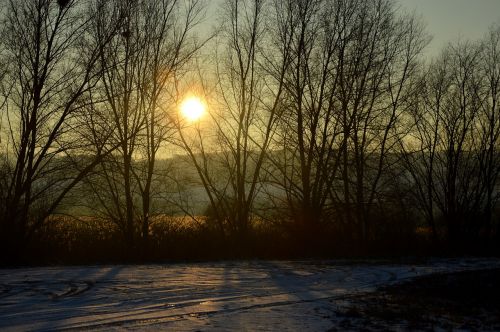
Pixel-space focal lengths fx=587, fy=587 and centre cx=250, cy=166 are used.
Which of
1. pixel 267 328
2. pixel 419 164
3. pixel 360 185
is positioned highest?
pixel 419 164

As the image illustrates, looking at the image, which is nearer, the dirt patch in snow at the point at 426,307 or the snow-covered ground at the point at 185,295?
the snow-covered ground at the point at 185,295

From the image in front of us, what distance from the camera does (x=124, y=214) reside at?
2727 centimetres

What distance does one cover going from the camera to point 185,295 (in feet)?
36.6

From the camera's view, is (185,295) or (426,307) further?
(185,295)

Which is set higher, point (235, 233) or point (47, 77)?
point (47, 77)

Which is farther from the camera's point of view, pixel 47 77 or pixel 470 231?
pixel 470 231

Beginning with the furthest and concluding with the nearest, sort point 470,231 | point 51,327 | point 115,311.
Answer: point 470,231, point 115,311, point 51,327

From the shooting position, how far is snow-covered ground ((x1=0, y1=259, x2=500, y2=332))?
835cm

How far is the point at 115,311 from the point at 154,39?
18.8 meters

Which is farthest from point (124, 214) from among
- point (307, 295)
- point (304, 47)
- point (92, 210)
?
point (307, 295)

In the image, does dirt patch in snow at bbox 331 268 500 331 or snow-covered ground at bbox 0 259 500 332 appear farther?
dirt patch in snow at bbox 331 268 500 331

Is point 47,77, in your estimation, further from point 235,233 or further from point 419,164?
point 419,164

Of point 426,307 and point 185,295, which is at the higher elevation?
point 185,295

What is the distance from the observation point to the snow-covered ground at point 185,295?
8.35 meters
